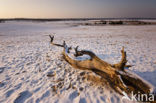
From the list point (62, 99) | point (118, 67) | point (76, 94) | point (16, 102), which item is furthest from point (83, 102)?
point (16, 102)

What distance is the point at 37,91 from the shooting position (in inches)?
111

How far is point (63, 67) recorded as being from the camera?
438cm

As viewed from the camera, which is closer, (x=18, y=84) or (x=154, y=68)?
(x=18, y=84)

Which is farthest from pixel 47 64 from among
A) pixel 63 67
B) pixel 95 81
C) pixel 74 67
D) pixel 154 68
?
pixel 154 68

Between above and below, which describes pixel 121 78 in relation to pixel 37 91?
above

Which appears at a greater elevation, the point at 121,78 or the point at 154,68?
the point at 121,78

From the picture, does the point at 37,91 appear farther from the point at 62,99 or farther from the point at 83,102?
the point at 83,102

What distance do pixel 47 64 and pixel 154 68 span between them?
5085mm

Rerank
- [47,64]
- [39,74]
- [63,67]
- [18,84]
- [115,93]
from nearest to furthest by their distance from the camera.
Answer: [115,93] < [18,84] < [39,74] < [63,67] < [47,64]

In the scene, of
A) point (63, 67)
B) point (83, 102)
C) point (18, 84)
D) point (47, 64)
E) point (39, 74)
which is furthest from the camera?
point (47, 64)

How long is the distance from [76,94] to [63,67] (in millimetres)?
1862

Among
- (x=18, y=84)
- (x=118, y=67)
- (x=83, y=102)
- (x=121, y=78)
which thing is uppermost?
(x=118, y=67)

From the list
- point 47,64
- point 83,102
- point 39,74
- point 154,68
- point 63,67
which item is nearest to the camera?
point 83,102

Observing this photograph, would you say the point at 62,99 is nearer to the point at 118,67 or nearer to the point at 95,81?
the point at 95,81
